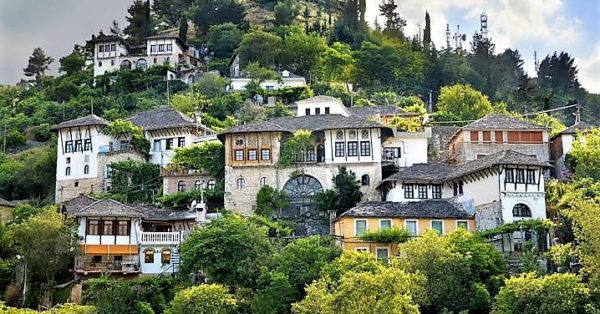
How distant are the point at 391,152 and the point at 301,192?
7253 millimetres

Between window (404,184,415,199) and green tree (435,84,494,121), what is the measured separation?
75.2 ft

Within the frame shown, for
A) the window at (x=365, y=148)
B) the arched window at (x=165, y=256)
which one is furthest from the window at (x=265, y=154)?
the arched window at (x=165, y=256)

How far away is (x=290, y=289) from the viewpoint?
44219mm

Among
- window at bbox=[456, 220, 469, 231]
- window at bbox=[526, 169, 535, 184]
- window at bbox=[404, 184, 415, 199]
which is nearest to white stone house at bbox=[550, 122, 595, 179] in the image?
window at bbox=[526, 169, 535, 184]

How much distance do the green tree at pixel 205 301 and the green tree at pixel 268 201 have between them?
54.0ft

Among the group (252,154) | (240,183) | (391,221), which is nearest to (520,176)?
→ (391,221)

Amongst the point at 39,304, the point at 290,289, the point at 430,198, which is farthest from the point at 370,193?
the point at 39,304

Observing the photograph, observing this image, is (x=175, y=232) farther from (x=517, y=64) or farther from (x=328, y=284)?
(x=517, y=64)

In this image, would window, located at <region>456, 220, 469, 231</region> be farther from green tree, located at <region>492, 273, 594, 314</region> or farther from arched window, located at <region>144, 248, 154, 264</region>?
arched window, located at <region>144, 248, 154, 264</region>

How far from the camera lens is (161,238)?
5325 centimetres

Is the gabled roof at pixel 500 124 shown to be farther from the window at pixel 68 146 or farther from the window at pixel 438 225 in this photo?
the window at pixel 68 146

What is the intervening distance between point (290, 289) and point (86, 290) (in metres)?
12.0

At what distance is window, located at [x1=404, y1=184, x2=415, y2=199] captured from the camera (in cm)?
5759

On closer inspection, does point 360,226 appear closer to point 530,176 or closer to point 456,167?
point 456,167
